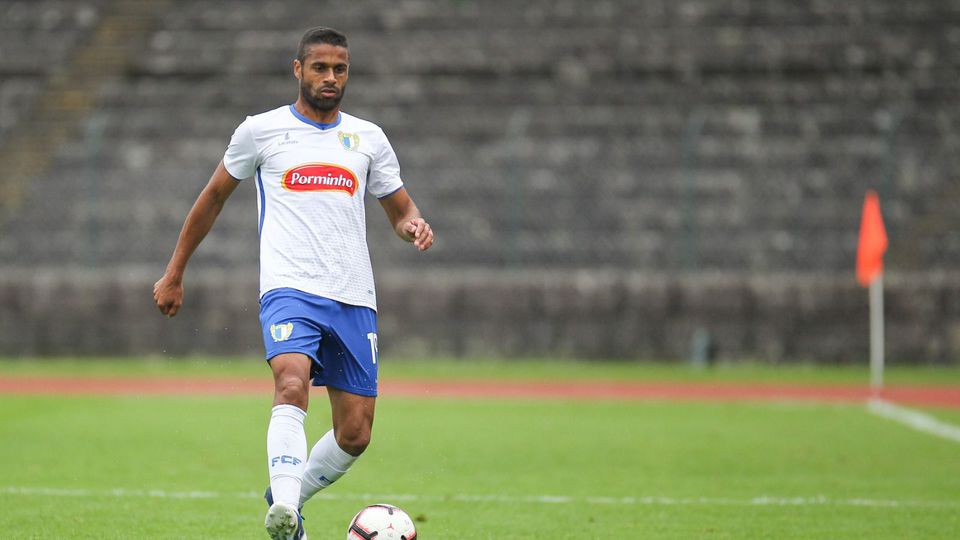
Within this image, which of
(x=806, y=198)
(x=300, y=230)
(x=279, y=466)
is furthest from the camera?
(x=806, y=198)

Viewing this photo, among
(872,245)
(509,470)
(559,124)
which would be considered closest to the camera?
(509,470)

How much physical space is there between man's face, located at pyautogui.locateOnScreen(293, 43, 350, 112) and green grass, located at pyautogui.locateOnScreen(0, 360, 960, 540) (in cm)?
210

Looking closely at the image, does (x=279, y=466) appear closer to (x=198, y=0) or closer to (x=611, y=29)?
(x=611, y=29)

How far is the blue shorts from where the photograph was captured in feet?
19.5

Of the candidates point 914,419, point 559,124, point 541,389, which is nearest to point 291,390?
point 914,419

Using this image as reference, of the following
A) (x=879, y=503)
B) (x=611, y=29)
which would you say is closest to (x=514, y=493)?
(x=879, y=503)

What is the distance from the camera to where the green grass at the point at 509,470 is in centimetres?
702

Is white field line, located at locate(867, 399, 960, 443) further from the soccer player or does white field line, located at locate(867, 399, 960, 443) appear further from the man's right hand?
the man's right hand

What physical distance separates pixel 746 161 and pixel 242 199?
24.9 feet

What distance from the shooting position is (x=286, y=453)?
5652 mm

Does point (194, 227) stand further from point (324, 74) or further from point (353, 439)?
point (353, 439)

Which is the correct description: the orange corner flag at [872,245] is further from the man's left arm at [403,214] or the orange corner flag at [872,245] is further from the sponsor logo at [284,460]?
the sponsor logo at [284,460]

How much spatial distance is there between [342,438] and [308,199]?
1.09 metres

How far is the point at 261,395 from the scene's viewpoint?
1482cm
